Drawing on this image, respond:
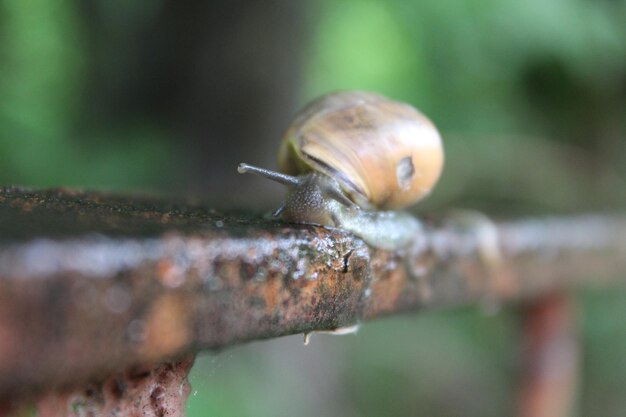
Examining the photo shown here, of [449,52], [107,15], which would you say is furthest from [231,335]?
[107,15]

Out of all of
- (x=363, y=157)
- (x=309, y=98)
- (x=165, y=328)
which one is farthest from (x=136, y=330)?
(x=309, y=98)

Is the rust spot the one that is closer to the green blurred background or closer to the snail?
the snail

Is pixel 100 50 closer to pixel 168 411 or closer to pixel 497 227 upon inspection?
pixel 497 227

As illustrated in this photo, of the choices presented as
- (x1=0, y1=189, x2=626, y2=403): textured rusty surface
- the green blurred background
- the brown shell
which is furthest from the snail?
the green blurred background

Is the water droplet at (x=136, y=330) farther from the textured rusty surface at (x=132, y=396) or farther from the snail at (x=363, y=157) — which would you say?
the snail at (x=363, y=157)

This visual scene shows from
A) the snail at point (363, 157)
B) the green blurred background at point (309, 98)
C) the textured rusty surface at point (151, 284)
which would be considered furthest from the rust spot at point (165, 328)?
the green blurred background at point (309, 98)

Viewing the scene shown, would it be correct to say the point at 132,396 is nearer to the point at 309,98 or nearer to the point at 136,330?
the point at 136,330

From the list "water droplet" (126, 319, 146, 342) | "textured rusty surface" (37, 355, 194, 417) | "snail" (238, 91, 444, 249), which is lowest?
"textured rusty surface" (37, 355, 194, 417)
